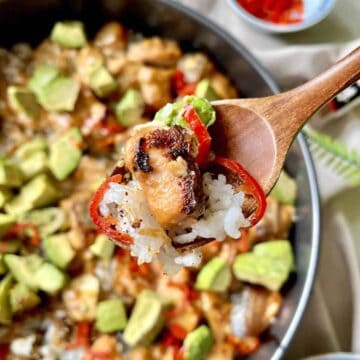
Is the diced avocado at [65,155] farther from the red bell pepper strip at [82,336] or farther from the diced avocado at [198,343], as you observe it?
the diced avocado at [198,343]

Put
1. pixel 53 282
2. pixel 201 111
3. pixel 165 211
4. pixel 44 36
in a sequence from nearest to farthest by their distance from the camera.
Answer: pixel 165 211 < pixel 201 111 < pixel 53 282 < pixel 44 36

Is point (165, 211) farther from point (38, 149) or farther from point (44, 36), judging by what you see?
point (44, 36)

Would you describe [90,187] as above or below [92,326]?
above

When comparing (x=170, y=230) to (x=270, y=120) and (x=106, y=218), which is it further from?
(x=270, y=120)

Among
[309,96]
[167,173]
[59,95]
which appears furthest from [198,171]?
[59,95]

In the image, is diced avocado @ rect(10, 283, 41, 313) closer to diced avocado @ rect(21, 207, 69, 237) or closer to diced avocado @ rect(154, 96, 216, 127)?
diced avocado @ rect(21, 207, 69, 237)

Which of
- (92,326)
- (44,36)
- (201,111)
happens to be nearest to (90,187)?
(92,326)
